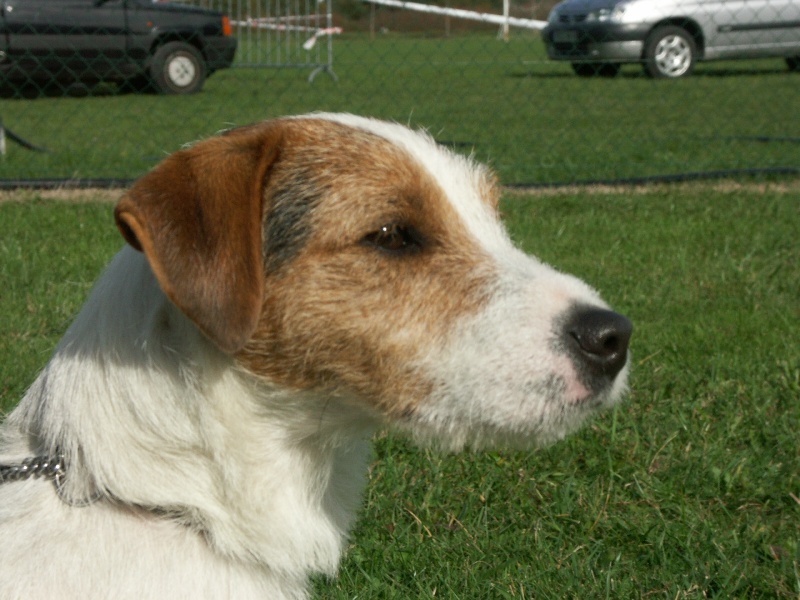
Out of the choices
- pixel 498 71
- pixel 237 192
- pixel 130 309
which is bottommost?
pixel 498 71

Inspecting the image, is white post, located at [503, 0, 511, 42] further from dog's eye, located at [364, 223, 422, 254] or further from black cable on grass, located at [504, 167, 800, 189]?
dog's eye, located at [364, 223, 422, 254]

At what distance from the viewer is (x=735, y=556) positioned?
383 cm

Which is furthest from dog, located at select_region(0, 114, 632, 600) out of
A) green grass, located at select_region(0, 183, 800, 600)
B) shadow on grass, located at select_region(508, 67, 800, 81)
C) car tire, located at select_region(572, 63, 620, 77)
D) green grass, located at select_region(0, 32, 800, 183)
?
shadow on grass, located at select_region(508, 67, 800, 81)

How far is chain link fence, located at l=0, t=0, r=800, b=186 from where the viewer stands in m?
11.5

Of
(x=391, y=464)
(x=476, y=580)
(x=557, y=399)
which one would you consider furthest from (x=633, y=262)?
(x=557, y=399)

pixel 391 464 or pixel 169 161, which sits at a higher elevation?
pixel 169 161

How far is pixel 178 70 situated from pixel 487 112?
4.64 meters

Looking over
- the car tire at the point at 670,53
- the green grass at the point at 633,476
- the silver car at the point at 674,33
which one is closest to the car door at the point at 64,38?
the silver car at the point at 674,33

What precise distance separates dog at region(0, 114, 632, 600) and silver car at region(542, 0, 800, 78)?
1276 cm

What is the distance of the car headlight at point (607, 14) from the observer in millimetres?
16828

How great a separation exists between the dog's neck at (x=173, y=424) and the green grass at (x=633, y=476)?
3.01ft

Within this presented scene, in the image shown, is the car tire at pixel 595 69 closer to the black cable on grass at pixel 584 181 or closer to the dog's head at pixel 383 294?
the black cable on grass at pixel 584 181

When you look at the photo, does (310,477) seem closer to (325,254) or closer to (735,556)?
(325,254)

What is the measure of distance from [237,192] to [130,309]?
1.37 ft
